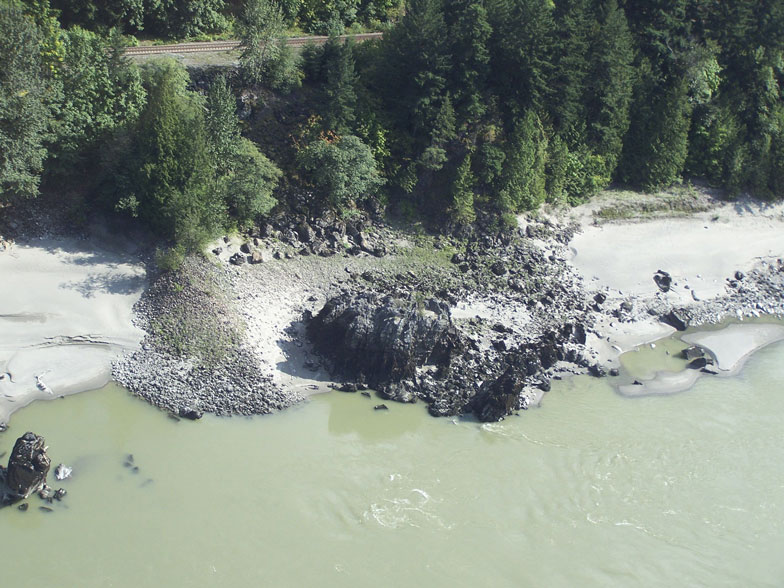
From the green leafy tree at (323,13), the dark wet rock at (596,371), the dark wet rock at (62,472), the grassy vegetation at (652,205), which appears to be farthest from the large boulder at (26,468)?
the grassy vegetation at (652,205)

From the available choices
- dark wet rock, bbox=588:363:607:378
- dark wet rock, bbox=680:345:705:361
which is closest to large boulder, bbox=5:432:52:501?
dark wet rock, bbox=588:363:607:378

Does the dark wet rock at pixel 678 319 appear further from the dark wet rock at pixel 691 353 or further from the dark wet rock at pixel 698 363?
the dark wet rock at pixel 698 363

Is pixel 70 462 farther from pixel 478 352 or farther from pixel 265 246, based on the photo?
pixel 478 352

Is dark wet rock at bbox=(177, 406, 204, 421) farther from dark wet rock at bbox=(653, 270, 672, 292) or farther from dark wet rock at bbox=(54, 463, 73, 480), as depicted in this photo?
dark wet rock at bbox=(653, 270, 672, 292)

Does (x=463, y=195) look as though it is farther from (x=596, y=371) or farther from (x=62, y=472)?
(x=62, y=472)

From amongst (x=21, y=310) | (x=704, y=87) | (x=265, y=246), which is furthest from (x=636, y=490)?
(x=704, y=87)

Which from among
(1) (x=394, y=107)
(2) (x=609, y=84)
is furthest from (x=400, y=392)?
(2) (x=609, y=84)
